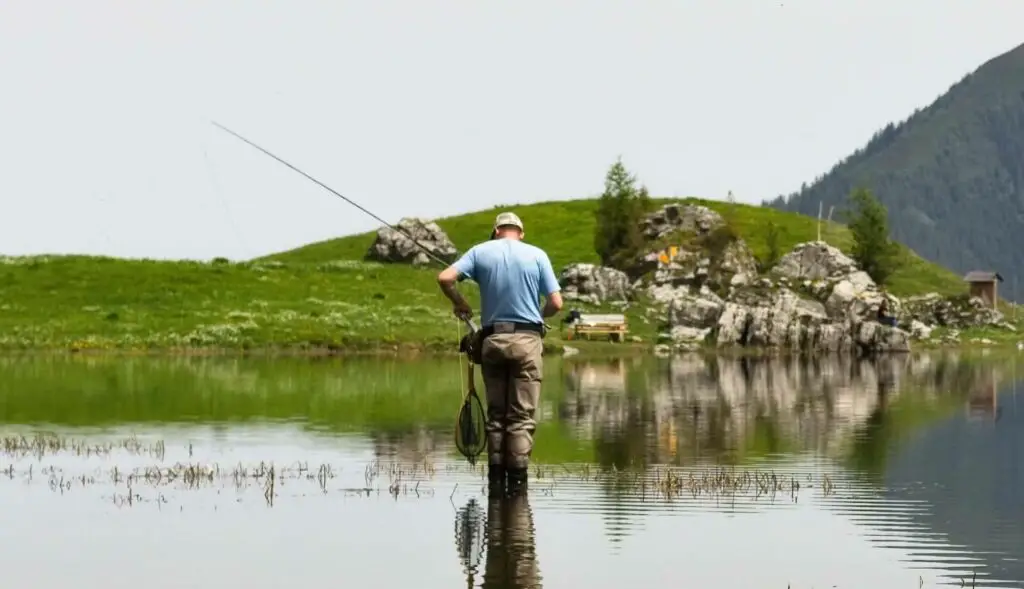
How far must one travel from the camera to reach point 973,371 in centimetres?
5878

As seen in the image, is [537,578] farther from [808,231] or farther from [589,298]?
[808,231]

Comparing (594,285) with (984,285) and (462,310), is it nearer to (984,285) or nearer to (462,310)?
(984,285)

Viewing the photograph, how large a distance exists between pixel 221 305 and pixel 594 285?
22243 mm

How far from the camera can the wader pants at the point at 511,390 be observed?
57.3 feet

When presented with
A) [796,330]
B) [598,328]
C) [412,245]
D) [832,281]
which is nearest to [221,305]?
[598,328]

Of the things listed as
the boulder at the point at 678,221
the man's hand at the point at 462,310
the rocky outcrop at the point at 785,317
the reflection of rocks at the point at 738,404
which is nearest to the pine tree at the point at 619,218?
the boulder at the point at 678,221

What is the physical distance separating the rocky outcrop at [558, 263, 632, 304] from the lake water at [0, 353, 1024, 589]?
188 ft

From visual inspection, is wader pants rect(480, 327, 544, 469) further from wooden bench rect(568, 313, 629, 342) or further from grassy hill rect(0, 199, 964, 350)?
wooden bench rect(568, 313, 629, 342)

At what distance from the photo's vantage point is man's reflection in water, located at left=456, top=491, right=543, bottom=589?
476 inches

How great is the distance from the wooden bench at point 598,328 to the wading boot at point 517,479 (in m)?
60.1

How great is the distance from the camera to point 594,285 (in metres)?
95.2

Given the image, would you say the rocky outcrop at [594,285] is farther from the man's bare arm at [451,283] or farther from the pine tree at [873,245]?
the man's bare arm at [451,283]

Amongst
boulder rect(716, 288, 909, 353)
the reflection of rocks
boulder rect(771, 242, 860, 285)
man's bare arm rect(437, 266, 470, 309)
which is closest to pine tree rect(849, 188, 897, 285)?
boulder rect(771, 242, 860, 285)

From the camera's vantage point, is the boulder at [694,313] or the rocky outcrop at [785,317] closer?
the rocky outcrop at [785,317]
